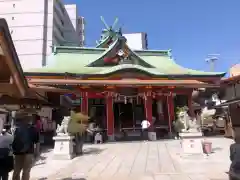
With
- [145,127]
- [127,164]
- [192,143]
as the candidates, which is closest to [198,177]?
[127,164]

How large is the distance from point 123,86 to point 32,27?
35.5m

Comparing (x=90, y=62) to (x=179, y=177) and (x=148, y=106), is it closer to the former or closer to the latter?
(x=148, y=106)

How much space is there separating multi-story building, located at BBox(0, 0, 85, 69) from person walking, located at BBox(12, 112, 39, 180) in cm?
3988

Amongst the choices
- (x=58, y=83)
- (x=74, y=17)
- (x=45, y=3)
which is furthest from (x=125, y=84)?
(x=74, y=17)

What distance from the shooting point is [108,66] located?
20844 millimetres

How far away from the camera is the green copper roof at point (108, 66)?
18719 millimetres

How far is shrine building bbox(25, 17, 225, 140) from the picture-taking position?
17531 millimetres

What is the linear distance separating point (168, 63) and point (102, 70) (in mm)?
7793

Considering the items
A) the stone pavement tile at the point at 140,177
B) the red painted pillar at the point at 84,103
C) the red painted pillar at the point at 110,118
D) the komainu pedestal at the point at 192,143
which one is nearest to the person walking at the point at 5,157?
the stone pavement tile at the point at 140,177

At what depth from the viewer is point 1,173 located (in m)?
4.92

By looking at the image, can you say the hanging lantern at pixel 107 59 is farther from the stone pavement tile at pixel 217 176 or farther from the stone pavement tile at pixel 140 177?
the stone pavement tile at pixel 217 176

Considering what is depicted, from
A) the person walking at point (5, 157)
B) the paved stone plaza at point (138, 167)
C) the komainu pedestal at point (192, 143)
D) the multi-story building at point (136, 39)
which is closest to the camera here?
the person walking at point (5, 157)

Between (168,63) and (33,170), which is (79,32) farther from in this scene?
(33,170)

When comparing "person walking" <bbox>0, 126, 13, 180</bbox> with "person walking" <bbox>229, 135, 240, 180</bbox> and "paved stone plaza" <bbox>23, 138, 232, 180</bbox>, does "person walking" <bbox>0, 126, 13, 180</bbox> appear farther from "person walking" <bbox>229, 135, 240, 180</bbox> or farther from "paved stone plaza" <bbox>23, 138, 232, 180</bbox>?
"person walking" <bbox>229, 135, 240, 180</bbox>
